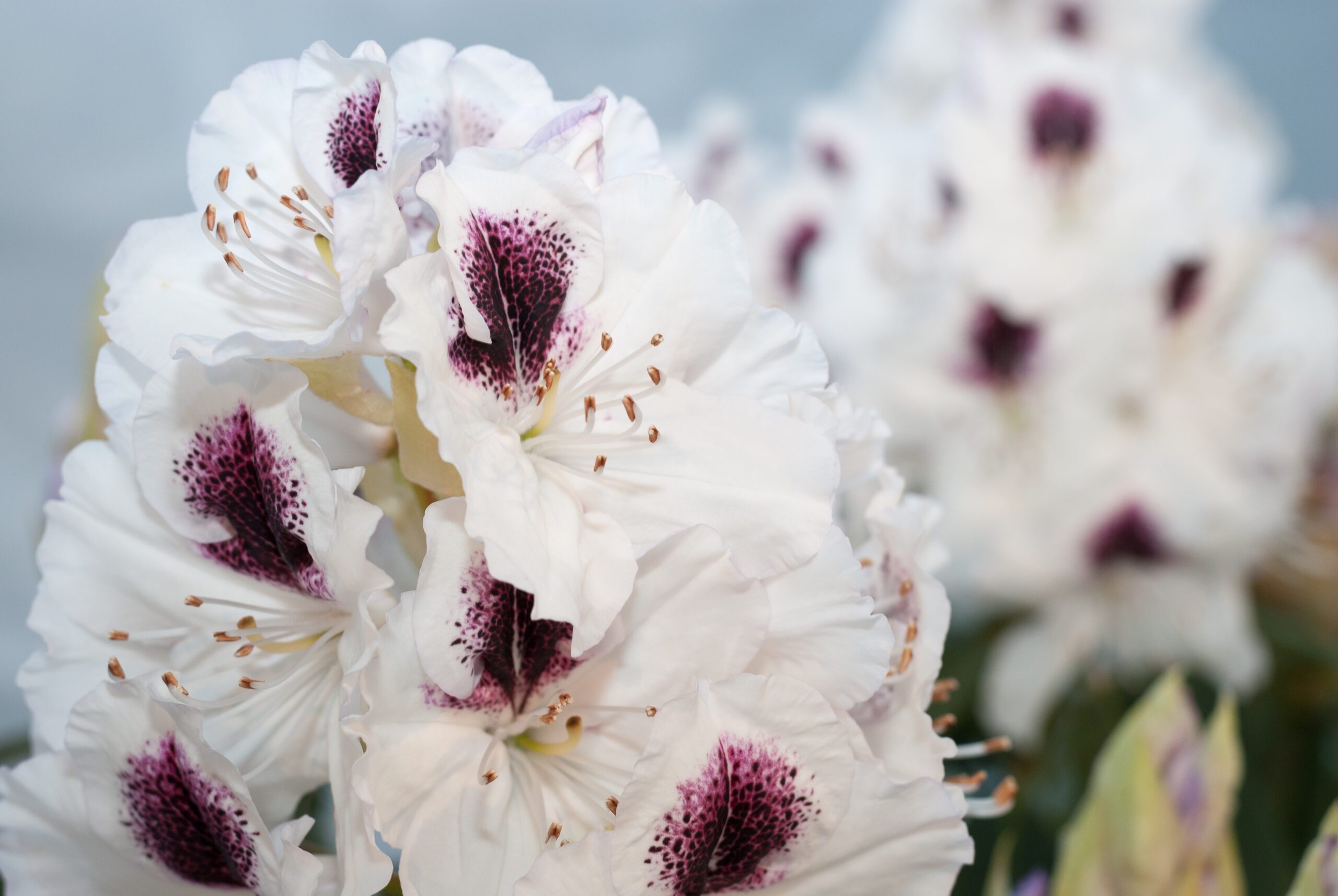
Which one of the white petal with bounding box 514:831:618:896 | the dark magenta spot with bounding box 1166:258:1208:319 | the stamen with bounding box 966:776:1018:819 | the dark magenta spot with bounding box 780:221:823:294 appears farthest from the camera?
the dark magenta spot with bounding box 780:221:823:294

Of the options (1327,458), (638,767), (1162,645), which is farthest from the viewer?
(1327,458)

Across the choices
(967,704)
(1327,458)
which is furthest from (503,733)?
(1327,458)

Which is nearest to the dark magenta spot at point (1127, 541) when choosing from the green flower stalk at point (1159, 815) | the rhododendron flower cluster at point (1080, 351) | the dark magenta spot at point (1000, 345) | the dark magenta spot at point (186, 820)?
the rhododendron flower cluster at point (1080, 351)

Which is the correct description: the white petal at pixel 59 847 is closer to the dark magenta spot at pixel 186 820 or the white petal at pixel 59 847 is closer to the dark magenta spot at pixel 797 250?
the dark magenta spot at pixel 186 820

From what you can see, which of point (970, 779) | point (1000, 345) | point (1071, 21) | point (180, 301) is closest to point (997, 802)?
point (970, 779)

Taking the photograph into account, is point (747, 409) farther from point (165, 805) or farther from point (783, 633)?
point (165, 805)

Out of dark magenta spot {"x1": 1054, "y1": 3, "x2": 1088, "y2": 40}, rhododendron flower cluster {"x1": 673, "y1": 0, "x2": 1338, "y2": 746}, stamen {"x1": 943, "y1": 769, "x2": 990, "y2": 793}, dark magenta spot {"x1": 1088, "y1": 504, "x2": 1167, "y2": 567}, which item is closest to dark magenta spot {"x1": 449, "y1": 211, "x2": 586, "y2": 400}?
stamen {"x1": 943, "y1": 769, "x2": 990, "y2": 793}

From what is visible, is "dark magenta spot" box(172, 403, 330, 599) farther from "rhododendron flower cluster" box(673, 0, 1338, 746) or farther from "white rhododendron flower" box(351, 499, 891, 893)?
"rhododendron flower cluster" box(673, 0, 1338, 746)

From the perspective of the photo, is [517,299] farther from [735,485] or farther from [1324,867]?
[1324,867]
